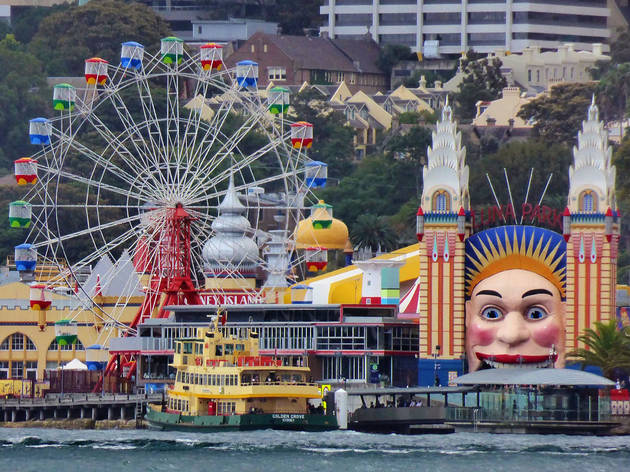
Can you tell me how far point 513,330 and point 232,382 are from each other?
18.0 meters

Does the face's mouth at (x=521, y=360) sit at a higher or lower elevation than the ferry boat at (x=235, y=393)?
higher

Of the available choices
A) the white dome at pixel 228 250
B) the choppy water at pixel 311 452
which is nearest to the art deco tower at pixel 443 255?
the choppy water at pixel 311 452

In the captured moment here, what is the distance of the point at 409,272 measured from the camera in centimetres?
18000

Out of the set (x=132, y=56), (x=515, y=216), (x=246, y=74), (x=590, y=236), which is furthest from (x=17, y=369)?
(x=590, y=236)

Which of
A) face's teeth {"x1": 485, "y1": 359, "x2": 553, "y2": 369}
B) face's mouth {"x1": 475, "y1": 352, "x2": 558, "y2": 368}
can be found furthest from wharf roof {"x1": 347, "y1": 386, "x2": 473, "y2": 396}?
face's teeth {"x1": 485, "y1": 359, "x2": 553, "y2": 369}

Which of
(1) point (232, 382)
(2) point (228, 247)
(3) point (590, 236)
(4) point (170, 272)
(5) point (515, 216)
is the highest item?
(2) point (228, 247)

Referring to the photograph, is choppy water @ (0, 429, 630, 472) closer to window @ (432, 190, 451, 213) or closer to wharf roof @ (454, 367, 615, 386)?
wharf roof @ (454, 367, 615, 386)

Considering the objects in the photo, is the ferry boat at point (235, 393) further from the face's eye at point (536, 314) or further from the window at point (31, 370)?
the window at point (31, 370)

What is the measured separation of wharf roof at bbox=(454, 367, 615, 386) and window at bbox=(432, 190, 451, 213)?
38.6 feet

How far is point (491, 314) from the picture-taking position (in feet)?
534

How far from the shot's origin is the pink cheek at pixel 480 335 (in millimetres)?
162375

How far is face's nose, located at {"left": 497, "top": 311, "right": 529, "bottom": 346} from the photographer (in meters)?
161

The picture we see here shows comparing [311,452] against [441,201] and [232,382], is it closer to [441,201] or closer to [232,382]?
[232,382]

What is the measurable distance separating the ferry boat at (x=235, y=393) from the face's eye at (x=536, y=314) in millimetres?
14335
